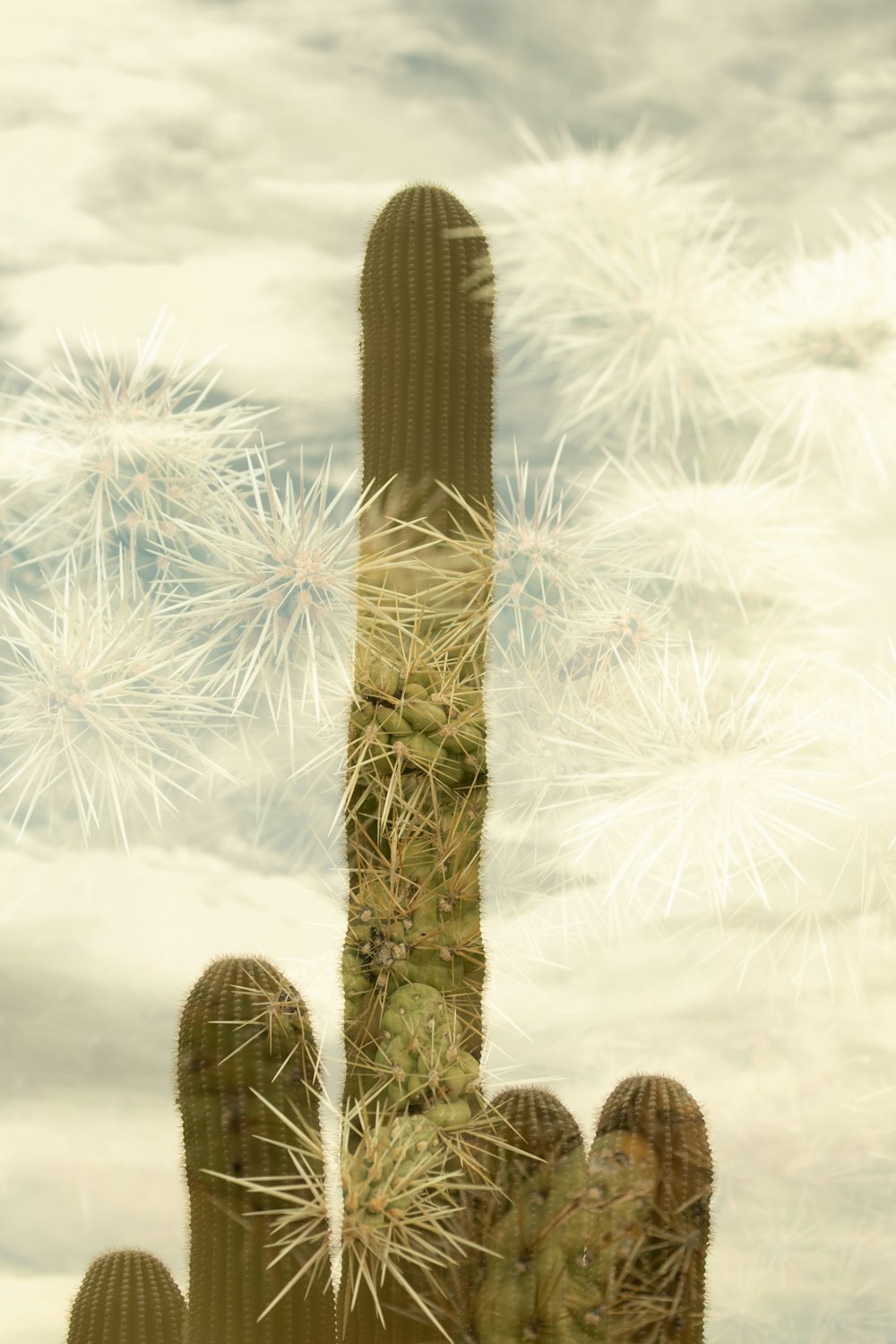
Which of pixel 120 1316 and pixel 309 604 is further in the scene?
pixel 120 1316

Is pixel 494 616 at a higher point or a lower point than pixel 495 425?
lower

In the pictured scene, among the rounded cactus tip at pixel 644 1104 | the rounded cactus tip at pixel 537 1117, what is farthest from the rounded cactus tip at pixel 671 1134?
the rounded cactus tip at pixel 537 1117

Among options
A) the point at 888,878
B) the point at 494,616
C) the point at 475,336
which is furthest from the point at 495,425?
the point at 888,878

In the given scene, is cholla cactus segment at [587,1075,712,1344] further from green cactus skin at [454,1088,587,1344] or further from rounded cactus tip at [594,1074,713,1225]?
green cactus skin at [454,1088,587,1344]

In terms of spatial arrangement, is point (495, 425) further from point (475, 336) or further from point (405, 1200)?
point (405, 1200)

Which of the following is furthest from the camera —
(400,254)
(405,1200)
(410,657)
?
(400,254)
